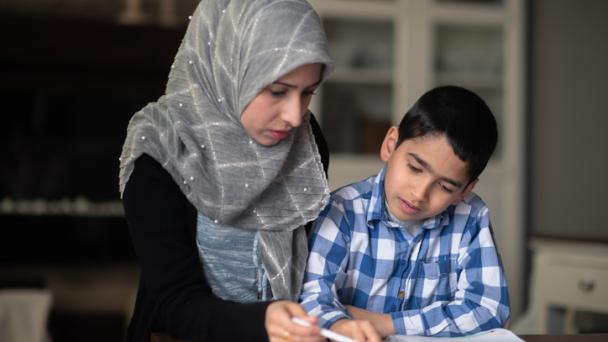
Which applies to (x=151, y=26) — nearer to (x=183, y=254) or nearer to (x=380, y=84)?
(x=380, y=84)

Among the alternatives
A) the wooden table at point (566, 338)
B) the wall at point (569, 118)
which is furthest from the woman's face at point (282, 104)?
the wall at point (569, 118)

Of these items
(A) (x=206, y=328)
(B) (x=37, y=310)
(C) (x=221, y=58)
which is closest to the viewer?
(A) (x=206, y=328)

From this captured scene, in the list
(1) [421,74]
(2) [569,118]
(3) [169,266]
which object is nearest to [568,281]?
(2) [569,118]

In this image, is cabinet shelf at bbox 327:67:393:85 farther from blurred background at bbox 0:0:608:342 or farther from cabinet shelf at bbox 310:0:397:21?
cabinet shelf at bbox 310:0:397:21

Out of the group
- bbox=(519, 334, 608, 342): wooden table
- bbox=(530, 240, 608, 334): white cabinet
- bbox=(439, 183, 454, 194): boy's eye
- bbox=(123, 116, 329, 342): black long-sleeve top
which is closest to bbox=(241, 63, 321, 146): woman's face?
bbox=(123, 116, 329, 342): black long-sleeve top

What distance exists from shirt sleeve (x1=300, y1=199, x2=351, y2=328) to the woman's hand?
16 cm

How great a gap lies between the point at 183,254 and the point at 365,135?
2768 mm

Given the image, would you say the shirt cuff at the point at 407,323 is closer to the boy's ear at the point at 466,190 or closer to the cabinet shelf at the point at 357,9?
the boy's ear at the point at 466,190

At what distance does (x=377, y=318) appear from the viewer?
1156 mm

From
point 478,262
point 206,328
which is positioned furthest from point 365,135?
point 206,328

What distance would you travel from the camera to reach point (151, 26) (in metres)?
3.88

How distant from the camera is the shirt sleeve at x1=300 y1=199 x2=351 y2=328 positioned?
3.70 feet

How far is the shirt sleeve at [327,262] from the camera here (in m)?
1.13

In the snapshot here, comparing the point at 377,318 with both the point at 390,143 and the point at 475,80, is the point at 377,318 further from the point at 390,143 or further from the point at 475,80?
the point at 475,80
